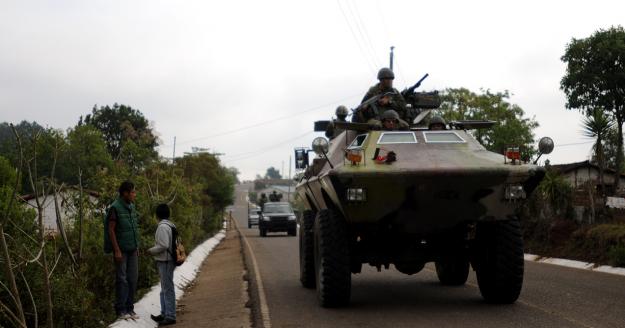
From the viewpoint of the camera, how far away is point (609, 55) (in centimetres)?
2942

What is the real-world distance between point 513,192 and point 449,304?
185 cm

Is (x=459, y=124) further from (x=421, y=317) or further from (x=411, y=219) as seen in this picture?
(x=421, y=317)

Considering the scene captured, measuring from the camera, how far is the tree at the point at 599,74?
29.5 meters

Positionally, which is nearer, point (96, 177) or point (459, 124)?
point (459, 124)

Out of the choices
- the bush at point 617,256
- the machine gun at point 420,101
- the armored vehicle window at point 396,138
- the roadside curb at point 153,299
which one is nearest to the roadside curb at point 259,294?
the roadside curb at point 153,299

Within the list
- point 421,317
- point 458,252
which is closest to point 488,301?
point 458,252

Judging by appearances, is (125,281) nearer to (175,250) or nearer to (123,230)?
(123,230)

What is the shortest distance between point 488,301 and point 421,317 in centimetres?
139

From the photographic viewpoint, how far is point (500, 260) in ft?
30.1

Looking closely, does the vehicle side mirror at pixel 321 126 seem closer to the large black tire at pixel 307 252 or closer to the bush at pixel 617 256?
the large black tire at pixel 307 252

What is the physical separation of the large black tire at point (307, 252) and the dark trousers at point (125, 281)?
141 inches

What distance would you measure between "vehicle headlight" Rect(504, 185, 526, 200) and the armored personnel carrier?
0.04 ft

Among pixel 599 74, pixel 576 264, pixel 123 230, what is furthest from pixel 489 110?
pixel 123 230

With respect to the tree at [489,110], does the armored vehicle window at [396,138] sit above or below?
below
